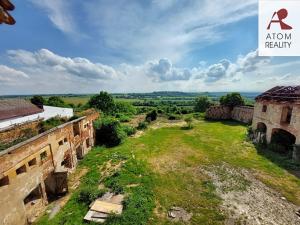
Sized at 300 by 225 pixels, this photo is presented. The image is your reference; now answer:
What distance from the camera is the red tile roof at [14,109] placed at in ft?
44.8

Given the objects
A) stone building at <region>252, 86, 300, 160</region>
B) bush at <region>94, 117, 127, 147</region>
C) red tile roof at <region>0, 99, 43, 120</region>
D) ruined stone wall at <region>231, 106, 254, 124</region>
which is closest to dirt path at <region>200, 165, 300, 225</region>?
stone building at <region>252, 86, 300, 160</region>

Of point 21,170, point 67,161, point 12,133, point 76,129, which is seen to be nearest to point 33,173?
point 21,170

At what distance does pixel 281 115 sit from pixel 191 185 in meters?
11.8

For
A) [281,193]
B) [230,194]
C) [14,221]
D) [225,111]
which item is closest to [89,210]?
→ [14,221]

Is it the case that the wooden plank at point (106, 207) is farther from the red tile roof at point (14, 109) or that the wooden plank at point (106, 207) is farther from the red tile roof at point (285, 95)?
the red tile roof at point (285, 95)

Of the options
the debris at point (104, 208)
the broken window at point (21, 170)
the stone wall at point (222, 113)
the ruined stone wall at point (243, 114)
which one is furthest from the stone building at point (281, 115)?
the broken window at point (21, 170)

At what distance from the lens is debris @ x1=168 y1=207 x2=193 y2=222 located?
791 centimetres

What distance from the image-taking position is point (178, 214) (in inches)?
322

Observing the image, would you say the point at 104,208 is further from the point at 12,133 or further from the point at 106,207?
the point at 12,133

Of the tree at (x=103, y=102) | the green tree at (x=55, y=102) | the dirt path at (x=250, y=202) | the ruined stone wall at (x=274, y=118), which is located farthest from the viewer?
the tree at (x=103, y=102)

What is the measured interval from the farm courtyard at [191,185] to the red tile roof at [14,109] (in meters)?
6.82

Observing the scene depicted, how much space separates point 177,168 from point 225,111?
79.6ft

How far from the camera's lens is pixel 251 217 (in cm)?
787

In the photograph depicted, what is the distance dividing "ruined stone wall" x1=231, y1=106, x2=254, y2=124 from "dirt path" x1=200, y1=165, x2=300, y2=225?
18705 millimetres
